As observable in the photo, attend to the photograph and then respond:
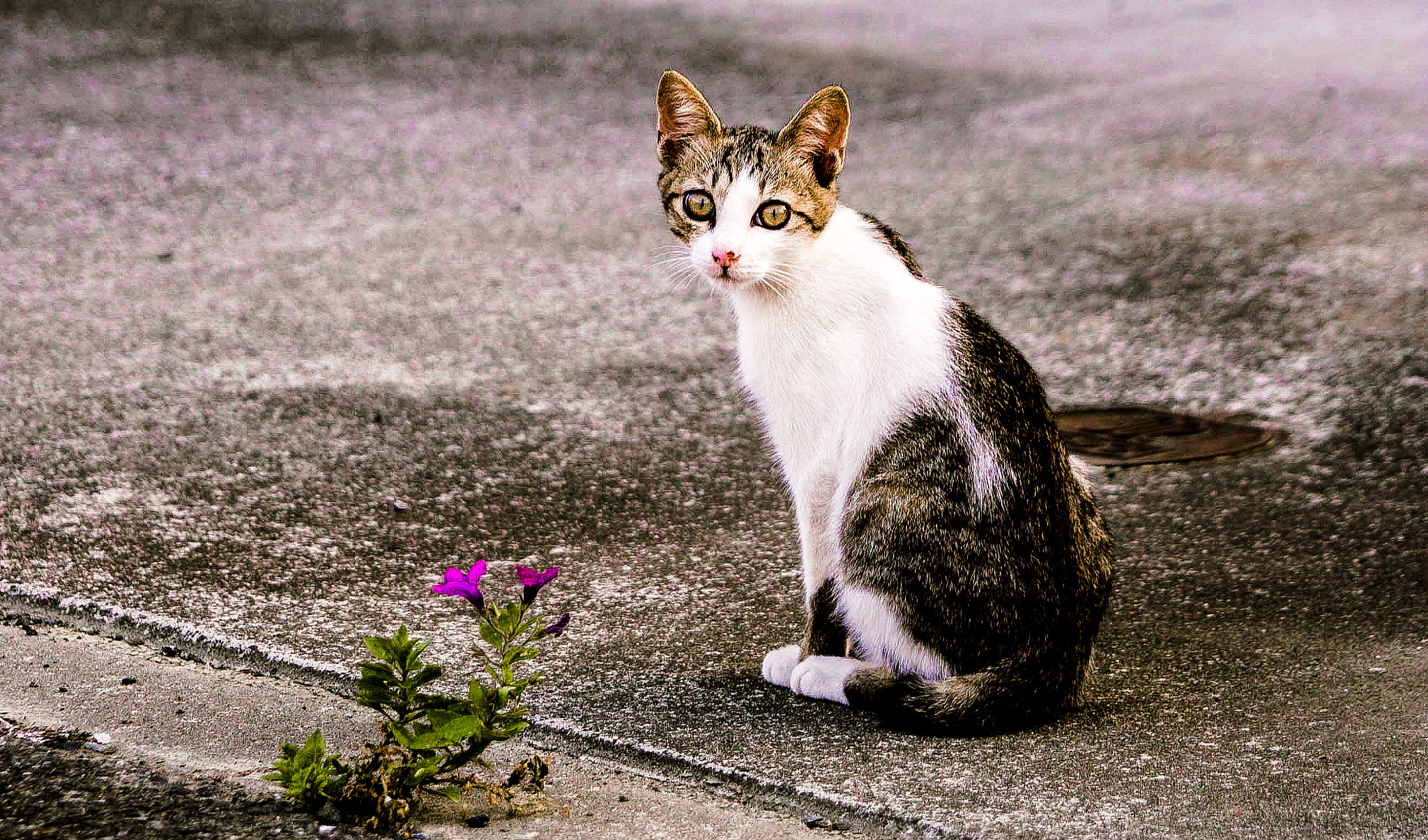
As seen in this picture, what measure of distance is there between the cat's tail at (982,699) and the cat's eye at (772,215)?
39.0 inches

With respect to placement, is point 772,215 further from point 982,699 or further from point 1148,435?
point 1148,435

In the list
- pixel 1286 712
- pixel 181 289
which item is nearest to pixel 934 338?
pixel 1286 712

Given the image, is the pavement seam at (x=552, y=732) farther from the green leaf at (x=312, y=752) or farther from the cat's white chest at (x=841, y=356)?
the cat's white chest at (x=841, y=356)

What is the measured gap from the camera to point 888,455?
322cm

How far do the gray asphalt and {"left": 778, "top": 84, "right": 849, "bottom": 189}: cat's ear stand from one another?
1.06 metres

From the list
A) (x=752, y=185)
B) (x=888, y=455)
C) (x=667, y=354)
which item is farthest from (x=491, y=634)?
(x=667, y=354)

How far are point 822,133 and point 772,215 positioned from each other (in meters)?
0.21

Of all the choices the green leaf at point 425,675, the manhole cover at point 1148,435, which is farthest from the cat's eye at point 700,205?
the manhole cover at point 1148,435

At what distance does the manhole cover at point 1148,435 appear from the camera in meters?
4.70

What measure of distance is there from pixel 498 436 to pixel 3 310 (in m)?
2.21

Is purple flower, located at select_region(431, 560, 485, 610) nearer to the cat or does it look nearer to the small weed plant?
the small weed plant

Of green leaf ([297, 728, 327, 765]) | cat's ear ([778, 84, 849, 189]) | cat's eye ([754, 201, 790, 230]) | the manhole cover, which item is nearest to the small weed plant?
green leaf ([297, 728, 327, 765])

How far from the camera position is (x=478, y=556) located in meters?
4.04

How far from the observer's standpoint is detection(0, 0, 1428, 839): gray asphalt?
321 cm
